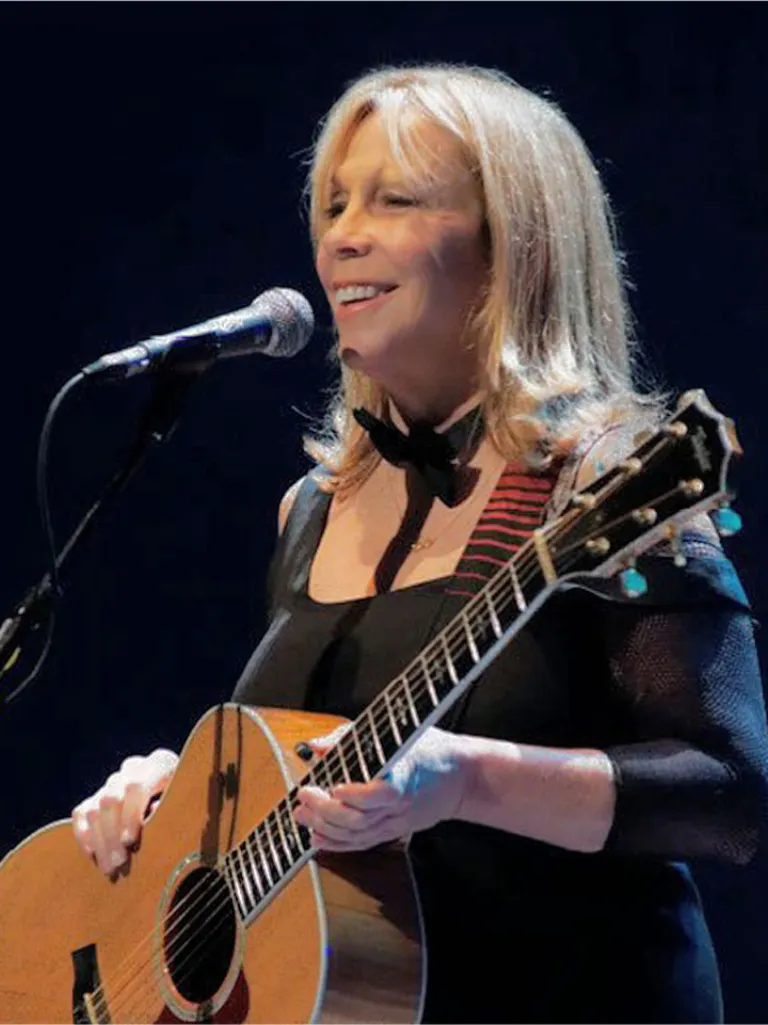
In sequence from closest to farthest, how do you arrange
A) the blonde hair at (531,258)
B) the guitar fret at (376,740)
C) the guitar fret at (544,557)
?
the guitar fret at (544,557) → the guitar fret at (376,740) → the blonde hair at (531,258)

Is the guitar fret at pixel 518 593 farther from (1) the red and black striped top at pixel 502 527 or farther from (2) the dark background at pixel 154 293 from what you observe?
(2) the dark background at pixel 154 293

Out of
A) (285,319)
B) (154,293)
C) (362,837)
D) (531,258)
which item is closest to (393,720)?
(362,837)

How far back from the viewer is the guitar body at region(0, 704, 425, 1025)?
198 cm


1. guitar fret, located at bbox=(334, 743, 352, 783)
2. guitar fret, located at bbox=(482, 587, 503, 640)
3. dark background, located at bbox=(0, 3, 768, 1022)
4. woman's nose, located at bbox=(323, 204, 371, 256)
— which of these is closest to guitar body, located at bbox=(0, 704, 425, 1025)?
guitar fret, located at bbox=(334, 743, 352, 783)

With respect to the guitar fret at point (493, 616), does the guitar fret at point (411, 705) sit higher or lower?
lower

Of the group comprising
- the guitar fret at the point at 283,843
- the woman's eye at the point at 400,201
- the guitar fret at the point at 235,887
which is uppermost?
the woman's eye at the point at 400,201

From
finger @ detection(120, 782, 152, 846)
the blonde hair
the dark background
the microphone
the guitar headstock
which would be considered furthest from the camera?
the dark background

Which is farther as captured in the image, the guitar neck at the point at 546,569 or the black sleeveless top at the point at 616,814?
the black sleeveless top at the point at 616,814

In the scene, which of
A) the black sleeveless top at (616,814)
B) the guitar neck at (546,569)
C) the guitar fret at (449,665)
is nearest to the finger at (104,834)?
the guitar neck at (546,569)

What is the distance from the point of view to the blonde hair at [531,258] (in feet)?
7.42

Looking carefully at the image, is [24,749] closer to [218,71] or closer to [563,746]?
[218,71]

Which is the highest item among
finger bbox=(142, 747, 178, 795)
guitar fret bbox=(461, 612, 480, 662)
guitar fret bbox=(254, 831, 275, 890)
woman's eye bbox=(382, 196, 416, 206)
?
woman's eye bbox=(382, 196, 416, 206)

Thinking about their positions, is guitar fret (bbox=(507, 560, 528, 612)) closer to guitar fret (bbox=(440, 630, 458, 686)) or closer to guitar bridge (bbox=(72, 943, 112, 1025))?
guitar fret (bbox=(440, 630, 458, 686))

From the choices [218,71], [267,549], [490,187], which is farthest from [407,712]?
[218,71]
